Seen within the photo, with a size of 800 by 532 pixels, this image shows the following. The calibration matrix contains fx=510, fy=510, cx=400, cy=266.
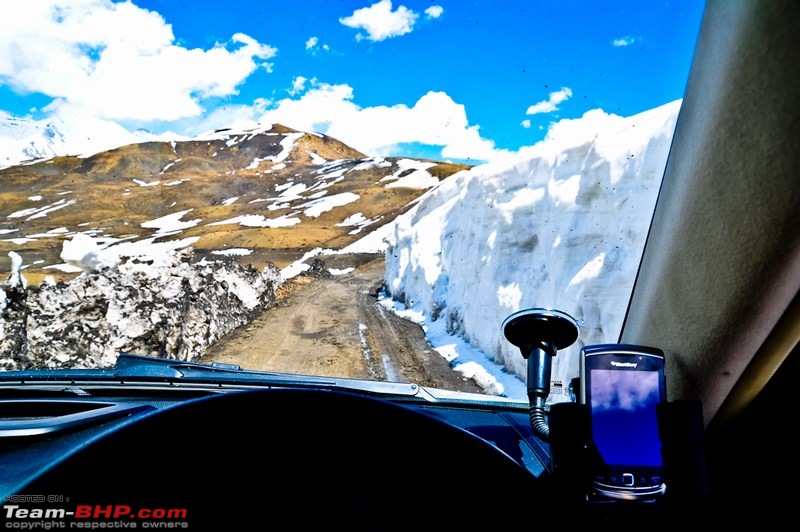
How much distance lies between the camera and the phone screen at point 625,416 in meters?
1.54

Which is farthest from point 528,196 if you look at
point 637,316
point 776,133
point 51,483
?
point 51,483

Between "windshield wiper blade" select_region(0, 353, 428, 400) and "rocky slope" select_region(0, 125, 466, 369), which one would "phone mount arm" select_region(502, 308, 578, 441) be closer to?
"windshield wiper blade" select_region(0, 353, 428, 400)

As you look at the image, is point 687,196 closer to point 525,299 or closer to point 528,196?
point 525,299

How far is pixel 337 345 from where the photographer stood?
11.3 metres

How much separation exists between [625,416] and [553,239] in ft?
27.1

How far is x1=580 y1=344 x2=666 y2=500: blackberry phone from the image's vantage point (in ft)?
4.98

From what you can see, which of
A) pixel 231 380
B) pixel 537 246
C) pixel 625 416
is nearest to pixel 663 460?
pixel 625 416

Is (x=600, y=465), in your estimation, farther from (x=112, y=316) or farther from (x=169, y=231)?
(x=169, y=231)

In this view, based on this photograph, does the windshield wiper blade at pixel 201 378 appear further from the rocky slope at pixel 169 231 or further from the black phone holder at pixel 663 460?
the rocky slope at pixel 169 231

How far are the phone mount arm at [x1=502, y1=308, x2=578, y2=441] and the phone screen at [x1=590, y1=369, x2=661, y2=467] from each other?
0.35m

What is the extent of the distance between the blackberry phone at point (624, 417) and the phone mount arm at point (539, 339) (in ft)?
0.96

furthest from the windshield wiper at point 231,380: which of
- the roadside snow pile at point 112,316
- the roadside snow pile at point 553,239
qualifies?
the roadside snow pile at point 112,316

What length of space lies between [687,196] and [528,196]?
975cm

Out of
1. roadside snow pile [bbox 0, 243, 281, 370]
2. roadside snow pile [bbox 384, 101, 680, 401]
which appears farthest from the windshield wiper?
roadside snow pile [bbox 0, 243, 281, 370]
